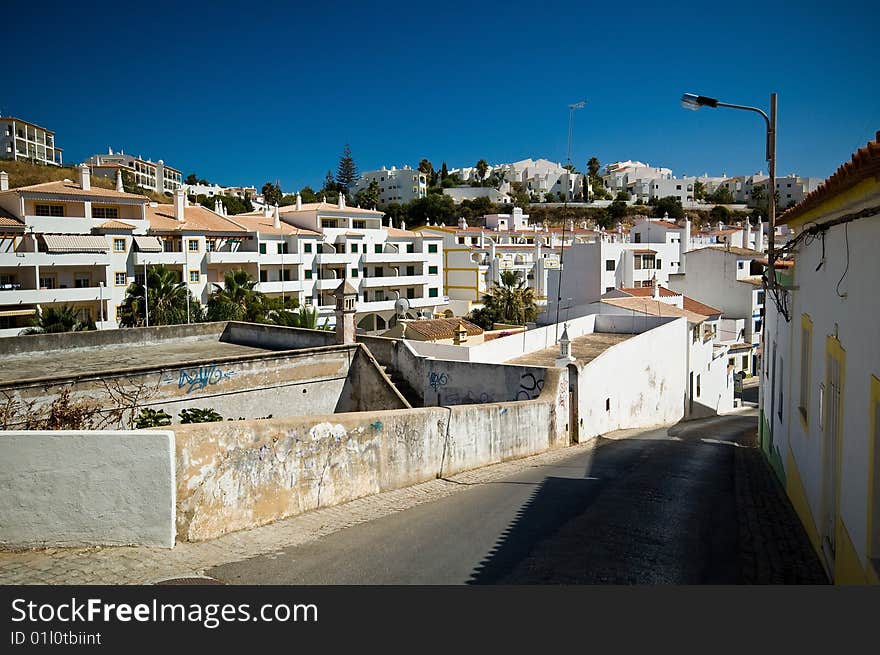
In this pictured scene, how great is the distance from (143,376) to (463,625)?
12.9 metres

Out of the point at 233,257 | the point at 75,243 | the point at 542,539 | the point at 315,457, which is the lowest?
the point at 542,539

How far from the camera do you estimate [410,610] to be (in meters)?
5.26

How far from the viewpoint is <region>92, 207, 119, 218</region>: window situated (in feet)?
147

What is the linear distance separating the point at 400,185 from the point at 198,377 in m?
136

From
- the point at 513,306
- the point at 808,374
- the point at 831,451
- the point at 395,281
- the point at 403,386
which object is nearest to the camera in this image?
the point at 831,451

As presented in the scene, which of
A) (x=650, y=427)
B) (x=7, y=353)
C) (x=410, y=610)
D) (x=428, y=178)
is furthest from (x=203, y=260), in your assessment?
(x=428, y=178)

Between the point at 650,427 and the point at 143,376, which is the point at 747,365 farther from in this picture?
the point at 143,376

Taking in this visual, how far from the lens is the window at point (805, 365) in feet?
34.8

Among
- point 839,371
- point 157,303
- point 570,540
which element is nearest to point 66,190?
point 157,303

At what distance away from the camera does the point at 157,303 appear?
3881cm

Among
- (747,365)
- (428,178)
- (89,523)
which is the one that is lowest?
(747,365)

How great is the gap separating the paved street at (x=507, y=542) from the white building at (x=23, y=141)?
102m

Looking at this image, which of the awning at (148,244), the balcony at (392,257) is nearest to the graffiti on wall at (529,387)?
the awning at (148,244)

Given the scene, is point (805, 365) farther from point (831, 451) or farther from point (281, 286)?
point (281, 286)
